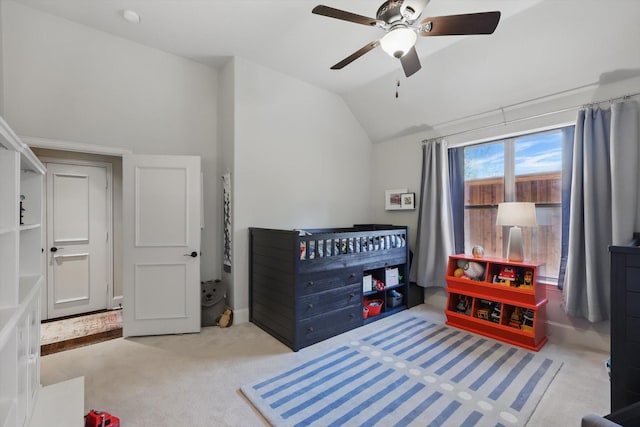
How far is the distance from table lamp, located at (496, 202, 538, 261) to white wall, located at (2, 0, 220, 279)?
124 inches

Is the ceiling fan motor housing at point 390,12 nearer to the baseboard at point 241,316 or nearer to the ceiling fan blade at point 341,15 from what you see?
the ceiling fan blade at point 341,15


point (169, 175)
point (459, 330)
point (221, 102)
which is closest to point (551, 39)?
point (459, 330)

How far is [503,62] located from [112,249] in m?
5.01

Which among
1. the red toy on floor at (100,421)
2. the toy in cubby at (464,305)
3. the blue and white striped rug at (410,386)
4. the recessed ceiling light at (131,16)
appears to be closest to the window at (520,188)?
the toy in cubby at (464,305)

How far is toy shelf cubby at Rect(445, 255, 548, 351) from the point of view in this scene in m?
2.67

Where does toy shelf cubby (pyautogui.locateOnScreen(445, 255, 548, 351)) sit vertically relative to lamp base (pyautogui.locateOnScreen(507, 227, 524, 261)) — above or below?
below

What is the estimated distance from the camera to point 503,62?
9.33 ft

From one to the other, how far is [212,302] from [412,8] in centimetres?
315

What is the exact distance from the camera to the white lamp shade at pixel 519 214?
2699mm

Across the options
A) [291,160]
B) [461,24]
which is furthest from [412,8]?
[291,160]

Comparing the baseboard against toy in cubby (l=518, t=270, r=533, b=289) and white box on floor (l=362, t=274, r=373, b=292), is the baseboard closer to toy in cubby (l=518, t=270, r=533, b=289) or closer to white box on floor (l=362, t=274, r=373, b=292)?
white box on floor (l=362, t=274, r=373, b=292)

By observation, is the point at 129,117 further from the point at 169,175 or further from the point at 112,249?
the point at 112,249

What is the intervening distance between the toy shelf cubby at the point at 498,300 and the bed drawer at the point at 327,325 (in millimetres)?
1049

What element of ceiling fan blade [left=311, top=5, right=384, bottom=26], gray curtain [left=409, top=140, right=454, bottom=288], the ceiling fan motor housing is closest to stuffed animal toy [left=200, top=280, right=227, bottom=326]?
gray curtain [left=409, top=140, right=454, bottom=288]
